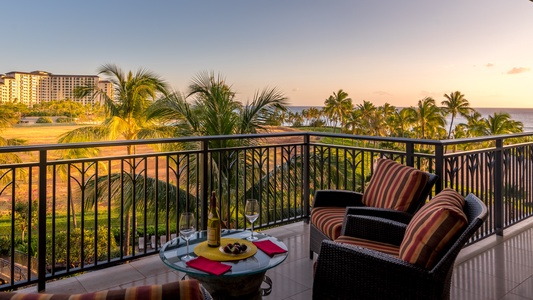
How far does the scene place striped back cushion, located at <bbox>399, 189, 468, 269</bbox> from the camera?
58.9 inches

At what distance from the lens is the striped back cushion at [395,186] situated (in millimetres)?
2615

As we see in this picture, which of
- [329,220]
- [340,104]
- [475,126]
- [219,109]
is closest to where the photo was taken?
[329,220]

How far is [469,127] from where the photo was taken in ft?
91.5

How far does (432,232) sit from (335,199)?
1.60 meters

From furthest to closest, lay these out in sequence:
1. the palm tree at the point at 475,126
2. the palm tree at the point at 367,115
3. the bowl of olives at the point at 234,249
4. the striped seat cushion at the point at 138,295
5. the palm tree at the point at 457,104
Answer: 1. the palm tree at the point at 367,115
2. the palm tree at the point at 457,104
3. the palm tree at the point at 475,126
4. the bowl of olives at the point at 234,249
5. the striped seat cushion at the point at 138,295

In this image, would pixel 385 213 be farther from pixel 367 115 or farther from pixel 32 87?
pixel 367 115

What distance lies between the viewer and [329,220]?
2719 mm

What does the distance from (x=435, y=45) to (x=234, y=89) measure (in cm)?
1288

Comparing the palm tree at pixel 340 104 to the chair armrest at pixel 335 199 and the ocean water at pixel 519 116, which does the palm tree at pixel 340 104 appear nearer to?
the ocean water at pixel 519 116

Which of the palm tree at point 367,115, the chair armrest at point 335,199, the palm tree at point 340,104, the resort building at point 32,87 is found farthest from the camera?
the palm tree at point 340,104

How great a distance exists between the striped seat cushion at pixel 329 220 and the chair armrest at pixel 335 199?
0.07 m

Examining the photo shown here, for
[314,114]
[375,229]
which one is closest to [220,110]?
[375,229]

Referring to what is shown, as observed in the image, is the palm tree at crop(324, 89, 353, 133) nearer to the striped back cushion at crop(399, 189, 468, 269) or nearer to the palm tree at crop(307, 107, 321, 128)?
the palm tree at crop(307, 107, 321, 128)

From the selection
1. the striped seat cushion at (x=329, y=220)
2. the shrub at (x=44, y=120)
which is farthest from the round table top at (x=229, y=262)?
the shrub at (x=44, y=120)
